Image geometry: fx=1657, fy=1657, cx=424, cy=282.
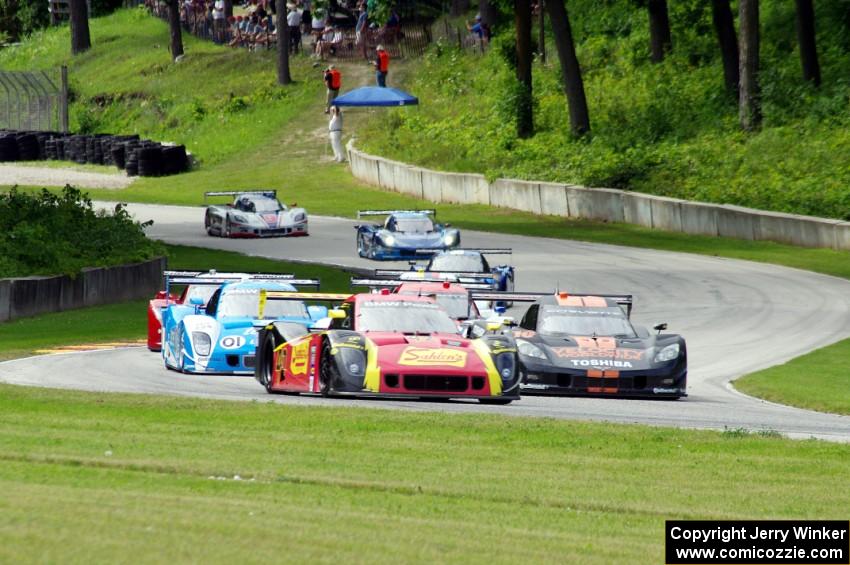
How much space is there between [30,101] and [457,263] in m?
49.2

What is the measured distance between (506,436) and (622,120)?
41.4 metres

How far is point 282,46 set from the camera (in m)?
69.6

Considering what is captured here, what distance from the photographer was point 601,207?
46000 millimetres

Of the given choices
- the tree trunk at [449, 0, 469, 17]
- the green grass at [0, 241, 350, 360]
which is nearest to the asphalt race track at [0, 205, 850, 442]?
the green grass at [0, 241, 350, 360]

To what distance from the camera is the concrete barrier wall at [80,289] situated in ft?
92.7

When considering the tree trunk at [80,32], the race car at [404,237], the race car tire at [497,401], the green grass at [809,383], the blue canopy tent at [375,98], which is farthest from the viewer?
the tree trunk at [80,32]

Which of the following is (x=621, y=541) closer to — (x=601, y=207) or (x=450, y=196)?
(x=601, y=207)

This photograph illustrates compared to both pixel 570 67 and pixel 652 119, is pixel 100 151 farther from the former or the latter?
pixel 652 119

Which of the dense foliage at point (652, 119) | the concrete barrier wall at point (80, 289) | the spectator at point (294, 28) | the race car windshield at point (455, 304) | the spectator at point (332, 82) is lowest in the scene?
the race car windshield at point (455, 304)

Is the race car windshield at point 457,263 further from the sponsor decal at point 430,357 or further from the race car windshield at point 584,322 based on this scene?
the sponsor decal at point 430,357

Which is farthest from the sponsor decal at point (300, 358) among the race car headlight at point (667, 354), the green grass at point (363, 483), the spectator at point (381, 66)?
the spectator at point (381, 66)

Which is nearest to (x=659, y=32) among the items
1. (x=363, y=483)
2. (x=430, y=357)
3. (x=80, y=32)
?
(x=430, y=357)

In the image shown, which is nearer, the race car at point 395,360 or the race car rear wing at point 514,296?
the race car at point 395,360

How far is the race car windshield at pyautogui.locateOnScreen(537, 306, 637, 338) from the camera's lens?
792 inches
